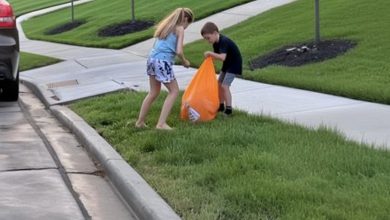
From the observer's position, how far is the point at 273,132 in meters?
7.05

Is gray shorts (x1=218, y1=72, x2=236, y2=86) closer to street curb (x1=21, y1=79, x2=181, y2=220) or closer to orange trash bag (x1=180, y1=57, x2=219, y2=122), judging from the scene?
orange trash bag (x1=180, y1=57, x2=219, y2=122)

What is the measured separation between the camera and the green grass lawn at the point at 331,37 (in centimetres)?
978

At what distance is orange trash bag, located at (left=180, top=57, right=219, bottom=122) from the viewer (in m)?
7.84

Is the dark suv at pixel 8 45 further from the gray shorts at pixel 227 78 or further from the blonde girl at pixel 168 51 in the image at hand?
the gray shorts at pixel 227 78

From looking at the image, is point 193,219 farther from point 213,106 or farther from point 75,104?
point 75,104

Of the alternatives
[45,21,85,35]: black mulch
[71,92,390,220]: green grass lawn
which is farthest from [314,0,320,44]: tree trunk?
[45,21,85,35]: black mulch

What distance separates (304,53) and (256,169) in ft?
23.4

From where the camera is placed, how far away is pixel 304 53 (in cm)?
1249

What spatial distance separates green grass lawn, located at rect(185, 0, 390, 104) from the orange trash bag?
2.17 metres

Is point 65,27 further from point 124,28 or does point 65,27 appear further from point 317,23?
point 317,23

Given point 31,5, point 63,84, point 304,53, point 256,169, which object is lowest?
point 31,5

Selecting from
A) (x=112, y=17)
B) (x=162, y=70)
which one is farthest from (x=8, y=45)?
(x=112, y=17)

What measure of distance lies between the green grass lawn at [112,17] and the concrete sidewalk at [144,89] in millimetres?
873

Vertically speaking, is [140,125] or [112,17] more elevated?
[140,125]
